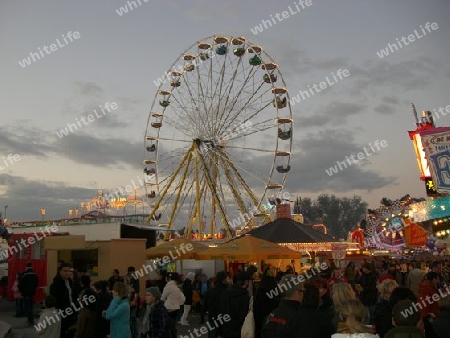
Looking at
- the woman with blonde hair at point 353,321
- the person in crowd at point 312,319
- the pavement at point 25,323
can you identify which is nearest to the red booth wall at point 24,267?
the pavement at point 25,323

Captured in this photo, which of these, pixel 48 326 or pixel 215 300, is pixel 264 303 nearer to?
pixel 215 300

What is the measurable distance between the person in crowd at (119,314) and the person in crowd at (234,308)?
4.21 feet

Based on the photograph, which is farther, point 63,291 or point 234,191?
point 234,191

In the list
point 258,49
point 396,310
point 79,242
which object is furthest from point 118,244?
point 258,49

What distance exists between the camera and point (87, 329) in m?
6.51

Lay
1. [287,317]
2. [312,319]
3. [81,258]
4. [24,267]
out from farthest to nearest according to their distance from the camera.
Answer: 1. [24,267]
2. [81,258]
3. [287,317]
4. [312,319]

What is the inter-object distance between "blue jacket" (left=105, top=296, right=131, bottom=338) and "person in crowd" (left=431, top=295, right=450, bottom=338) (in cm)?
382

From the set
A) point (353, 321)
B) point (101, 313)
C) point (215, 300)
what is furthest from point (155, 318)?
point (353, 321)

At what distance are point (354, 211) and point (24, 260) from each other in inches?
3620

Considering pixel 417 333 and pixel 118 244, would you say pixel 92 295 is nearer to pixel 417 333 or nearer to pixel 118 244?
pixel 417 333

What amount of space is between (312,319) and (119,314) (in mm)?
3138

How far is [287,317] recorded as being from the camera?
172 inches

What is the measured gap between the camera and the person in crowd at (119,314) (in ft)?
21.0

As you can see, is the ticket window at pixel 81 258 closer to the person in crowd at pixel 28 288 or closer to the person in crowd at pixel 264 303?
the person in crowd at pixel 28 288
